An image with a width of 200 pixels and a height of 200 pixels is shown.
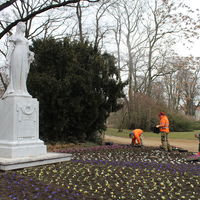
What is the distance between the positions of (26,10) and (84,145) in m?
15.9

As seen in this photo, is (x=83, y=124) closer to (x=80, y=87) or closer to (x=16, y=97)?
(x=80, y=87)

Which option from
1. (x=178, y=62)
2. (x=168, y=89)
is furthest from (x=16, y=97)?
(x=168, y=89)

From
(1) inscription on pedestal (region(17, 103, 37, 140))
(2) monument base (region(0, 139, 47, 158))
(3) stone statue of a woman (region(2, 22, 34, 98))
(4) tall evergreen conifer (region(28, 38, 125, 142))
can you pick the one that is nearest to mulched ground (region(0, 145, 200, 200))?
(2) monument base (region(0, 139, 47, 158))

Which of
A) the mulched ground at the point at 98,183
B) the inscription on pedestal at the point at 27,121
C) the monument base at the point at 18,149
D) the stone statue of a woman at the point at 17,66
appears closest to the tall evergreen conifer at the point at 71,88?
the stone statue of a woman at the point at 17,66

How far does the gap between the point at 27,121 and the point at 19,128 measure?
0.37 m

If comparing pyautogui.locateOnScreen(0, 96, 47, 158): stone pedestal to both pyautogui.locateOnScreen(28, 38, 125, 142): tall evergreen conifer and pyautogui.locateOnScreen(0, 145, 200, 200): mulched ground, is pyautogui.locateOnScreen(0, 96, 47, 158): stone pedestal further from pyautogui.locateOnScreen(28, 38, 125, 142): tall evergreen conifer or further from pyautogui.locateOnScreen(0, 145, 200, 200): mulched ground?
pyautogui.locateOnScreen(28, 38, 125, 142): tall evergreen conifer

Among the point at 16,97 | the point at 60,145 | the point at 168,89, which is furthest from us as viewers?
the point at 168,89

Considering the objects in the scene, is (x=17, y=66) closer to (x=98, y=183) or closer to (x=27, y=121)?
(x=27, y=121)

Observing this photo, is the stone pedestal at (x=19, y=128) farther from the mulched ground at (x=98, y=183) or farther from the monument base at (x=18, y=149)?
the mulched ground at (x=98, y=183)

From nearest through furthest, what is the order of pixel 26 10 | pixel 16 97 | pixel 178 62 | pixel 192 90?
pixel 16 97 < pixel 26 10 < pixel 178 62 < pixel 192 90

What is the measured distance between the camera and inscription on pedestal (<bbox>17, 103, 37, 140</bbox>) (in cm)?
851

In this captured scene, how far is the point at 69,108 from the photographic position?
14133mm

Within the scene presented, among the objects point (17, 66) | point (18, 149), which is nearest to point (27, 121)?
point (18, 149)

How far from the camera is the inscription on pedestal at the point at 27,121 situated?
8508 millimetres
